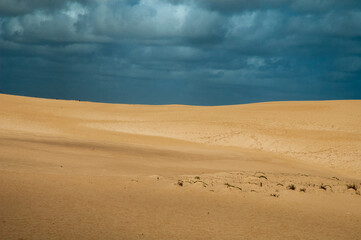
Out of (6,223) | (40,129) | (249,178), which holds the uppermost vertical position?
(40,129)

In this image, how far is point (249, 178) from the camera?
10711 millimetres

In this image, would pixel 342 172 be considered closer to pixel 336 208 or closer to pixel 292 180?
pixel 292 180

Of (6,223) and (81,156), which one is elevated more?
(81,156)

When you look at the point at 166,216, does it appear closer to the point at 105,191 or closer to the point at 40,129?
the point at 105,191

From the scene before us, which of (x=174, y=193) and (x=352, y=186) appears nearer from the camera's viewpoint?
(x=174, y=193)

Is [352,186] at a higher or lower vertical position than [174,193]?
higher

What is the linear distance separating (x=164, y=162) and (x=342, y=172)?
29.9 ft

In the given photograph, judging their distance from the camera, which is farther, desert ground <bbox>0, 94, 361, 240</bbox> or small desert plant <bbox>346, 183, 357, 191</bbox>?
small desert plant <bbox>346, 183, 357, 191</bbox>

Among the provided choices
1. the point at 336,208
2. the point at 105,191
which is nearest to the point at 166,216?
the point at 105,191

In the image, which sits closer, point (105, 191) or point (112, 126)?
point (105, 191)

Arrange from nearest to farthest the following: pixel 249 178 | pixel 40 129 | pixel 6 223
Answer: pixel 6 223
pixel 249 178
pixel 40 129

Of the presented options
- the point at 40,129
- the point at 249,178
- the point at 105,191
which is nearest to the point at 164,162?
the point at 249,178

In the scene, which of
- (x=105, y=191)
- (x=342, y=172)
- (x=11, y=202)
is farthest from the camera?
(x=342, y=172)

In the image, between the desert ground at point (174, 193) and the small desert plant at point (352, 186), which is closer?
the desert ground at point (174, 193)
